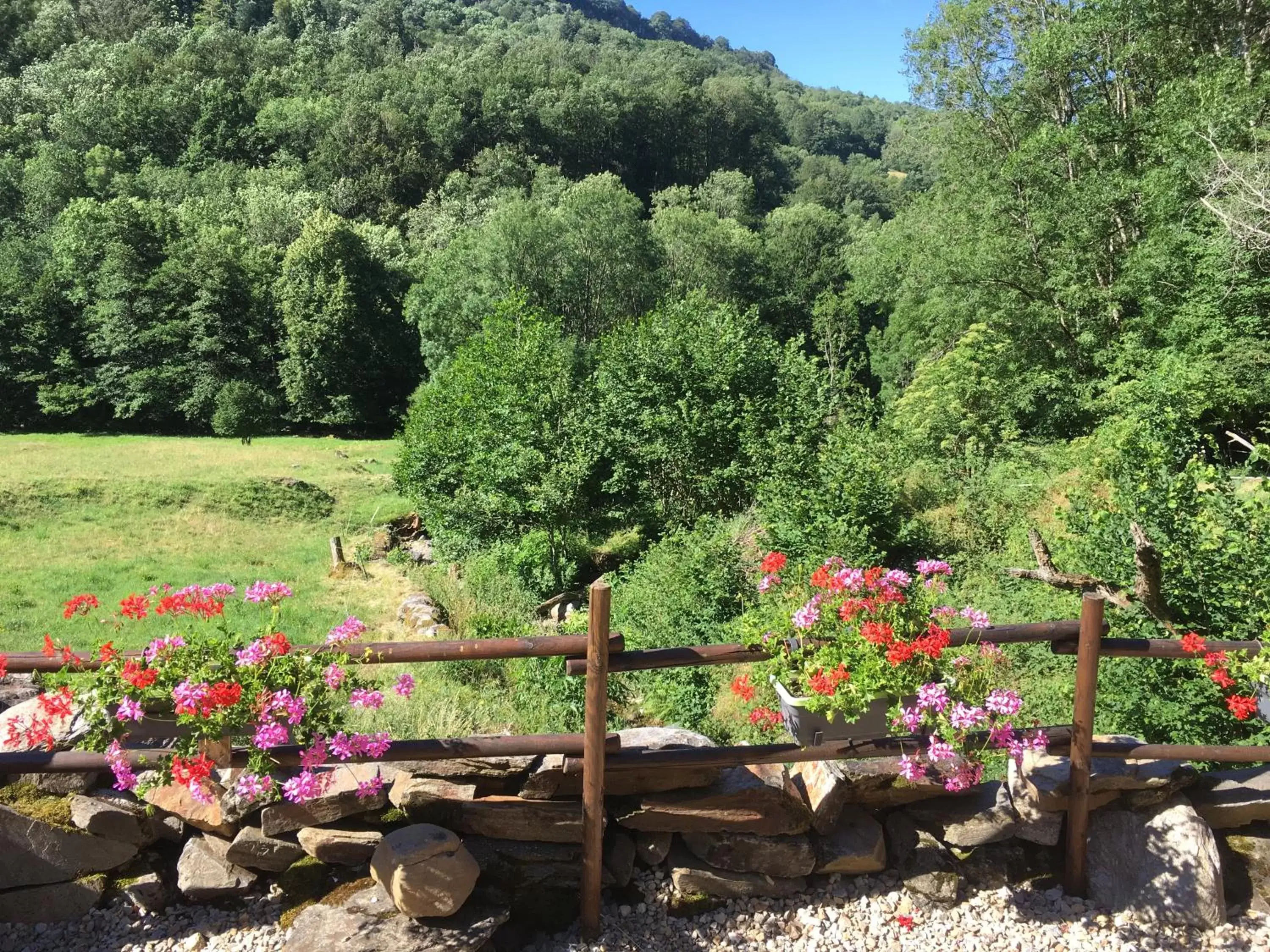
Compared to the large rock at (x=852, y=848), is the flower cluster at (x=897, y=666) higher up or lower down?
higher up

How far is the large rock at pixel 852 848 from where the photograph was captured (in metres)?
4.07

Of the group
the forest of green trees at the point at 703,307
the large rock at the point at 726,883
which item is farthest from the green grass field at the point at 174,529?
the large rock at the point at 726,883

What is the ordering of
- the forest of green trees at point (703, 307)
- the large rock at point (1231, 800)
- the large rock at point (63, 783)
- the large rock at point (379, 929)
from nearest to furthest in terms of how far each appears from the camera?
the large rock at point (379, 929)
the large rock at point (63, 783)
the large rock at point (1231, 800)
the forest of green trees at point (703, 307)

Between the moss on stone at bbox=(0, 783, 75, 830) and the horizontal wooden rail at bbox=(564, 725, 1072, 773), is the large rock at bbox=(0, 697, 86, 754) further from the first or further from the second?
the horizontal wooden rail at bbox=(564, 725, 1072, 773)

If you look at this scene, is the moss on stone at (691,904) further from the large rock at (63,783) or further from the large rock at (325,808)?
the large rock at (63,783)

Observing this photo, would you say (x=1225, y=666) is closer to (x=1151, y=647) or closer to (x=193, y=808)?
(x=1151, y=647)

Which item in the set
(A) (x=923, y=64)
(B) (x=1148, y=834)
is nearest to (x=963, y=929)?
(B) (x=1148, y=834)

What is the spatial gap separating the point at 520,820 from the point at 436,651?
3.14ft

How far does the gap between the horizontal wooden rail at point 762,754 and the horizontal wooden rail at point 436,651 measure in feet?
1.97

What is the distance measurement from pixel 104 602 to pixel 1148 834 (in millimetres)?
15905

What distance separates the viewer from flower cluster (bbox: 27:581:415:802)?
343cm

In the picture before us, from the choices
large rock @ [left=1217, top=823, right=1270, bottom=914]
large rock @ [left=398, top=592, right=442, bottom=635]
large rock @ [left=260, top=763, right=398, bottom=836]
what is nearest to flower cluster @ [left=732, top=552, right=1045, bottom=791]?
large rock @ [left=1217, top=823, right=1270, bottom=914]

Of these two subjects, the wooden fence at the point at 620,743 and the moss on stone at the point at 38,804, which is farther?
the moss on stone at the point at 38,804

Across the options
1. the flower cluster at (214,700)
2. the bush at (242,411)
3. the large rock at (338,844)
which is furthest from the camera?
the bush at (242,411)
